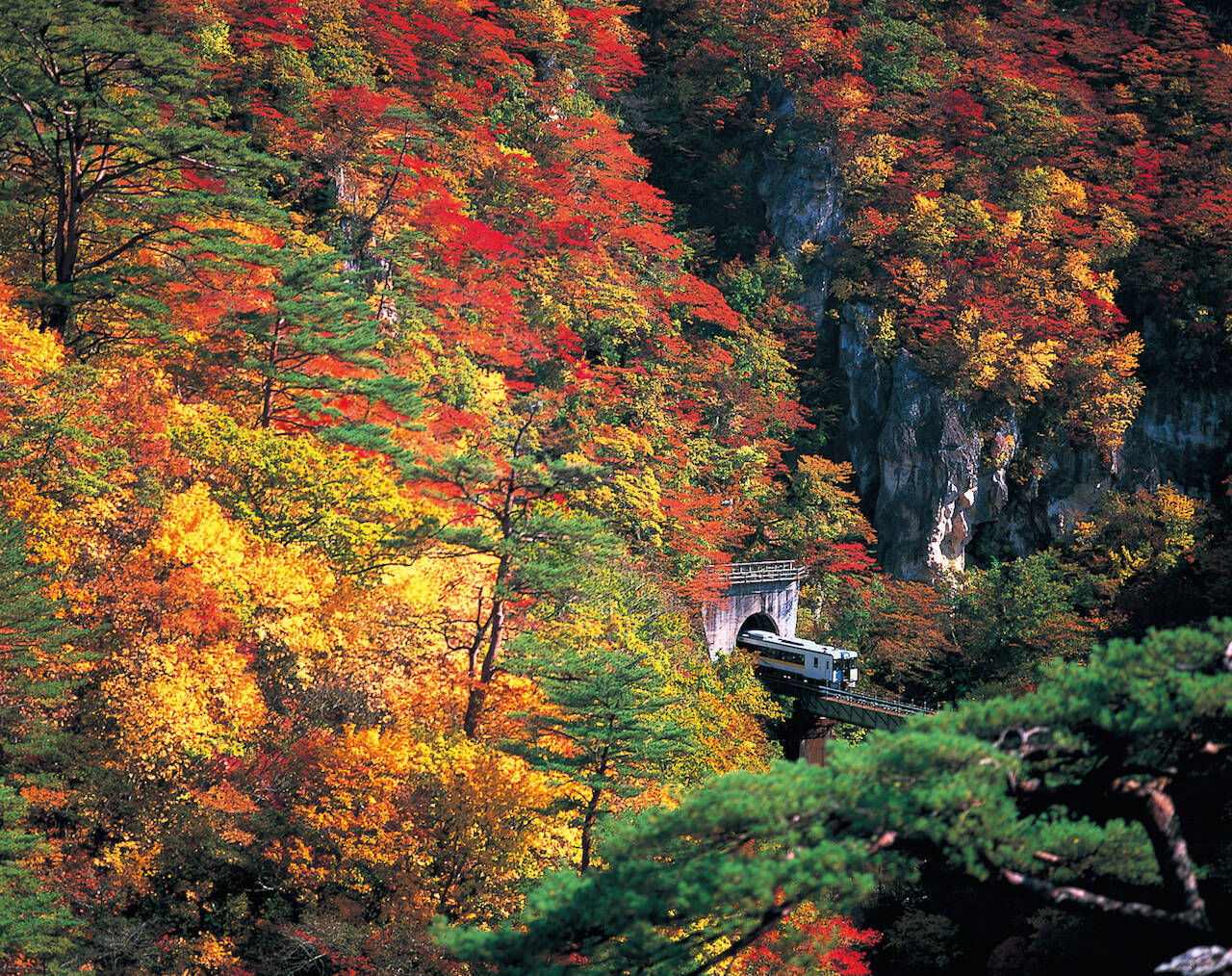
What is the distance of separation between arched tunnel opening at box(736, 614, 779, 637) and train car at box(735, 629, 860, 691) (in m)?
0.44

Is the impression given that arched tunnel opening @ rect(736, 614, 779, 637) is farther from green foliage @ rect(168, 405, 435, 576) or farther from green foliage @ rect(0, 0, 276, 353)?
green foliage @ rect(0, 0, 276, 353)

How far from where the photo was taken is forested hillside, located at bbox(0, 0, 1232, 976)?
875 centimetres

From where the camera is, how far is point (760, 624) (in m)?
33.3

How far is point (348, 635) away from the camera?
53.9 feet

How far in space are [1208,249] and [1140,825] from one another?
34812 millimetres

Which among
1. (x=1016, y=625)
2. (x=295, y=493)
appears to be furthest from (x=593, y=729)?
(x=1016, y=625)

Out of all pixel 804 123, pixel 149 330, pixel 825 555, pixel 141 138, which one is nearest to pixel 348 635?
pixel 149 330

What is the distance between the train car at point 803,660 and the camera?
30.0m

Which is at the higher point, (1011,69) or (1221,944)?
(1011,69)

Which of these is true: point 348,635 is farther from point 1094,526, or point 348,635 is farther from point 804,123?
point 804,123

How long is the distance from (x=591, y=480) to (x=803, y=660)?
13108mm

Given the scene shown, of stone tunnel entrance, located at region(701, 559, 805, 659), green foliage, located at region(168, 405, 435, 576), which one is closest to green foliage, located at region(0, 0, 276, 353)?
green foliage, located at region(168, 405, 435, 576)

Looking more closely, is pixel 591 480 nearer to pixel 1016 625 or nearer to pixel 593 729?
pixel 593 729

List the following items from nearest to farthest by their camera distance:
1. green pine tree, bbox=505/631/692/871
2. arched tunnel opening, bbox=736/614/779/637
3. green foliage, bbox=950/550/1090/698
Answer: green pine tree, bbox=505/631/692/871 → green foliage, bbox=950/550/1090/698 → arched tunnel opening, bbox=736/614/779/637
